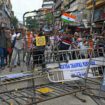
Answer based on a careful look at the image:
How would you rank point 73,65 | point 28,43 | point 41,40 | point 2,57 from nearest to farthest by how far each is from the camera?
point 73,65
point 41,40
point 28,43
point 2,57

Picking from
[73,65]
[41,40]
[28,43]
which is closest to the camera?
[73,65]

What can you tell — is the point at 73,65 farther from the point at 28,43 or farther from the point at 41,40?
the point at 28,43

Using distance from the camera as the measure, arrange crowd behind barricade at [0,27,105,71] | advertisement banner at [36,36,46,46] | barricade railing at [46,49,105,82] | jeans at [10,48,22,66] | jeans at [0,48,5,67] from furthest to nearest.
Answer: jeans at [10,48,22,66], jeans at [0,48,5,67], crowd behind barricade at [0,27,105,71], advertisement banner at [36,36,46,46], barricade railing at [46,49,105,82]

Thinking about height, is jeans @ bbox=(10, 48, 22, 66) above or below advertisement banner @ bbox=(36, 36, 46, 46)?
below

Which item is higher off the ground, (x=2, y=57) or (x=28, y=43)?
(x=28, y=43)

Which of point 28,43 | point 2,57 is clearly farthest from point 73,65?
point 2,57

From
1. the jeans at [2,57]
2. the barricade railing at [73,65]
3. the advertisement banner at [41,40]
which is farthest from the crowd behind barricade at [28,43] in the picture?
the barricade railing at [73,65]

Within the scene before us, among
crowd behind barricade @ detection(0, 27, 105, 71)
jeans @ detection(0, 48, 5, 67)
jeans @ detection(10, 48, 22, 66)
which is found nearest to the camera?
crowd behind barricade @ detection(0, 27, 105, 71)

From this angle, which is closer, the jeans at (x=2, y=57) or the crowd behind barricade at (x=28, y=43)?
the crowd behind barricade at (x=28, y=43)

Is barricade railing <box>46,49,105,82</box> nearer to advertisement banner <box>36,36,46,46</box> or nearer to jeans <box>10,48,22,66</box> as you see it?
advertisement banner <box>36,36,46,46</box>

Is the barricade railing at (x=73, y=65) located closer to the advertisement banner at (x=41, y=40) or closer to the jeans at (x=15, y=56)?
the advertisement banner at (x=41, y=40)

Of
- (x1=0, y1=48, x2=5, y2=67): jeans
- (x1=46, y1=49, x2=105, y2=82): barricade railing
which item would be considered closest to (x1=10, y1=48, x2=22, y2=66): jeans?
(x1=0, y1=48, x2=5, y2=67): jeans

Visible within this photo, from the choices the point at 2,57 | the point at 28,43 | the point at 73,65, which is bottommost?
the point at 73,65

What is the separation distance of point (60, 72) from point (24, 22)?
71.9 inches
